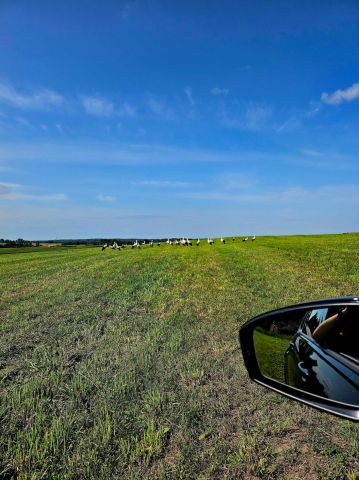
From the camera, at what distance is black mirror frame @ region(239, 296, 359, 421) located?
5.87 ft

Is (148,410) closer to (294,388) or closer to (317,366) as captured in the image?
(294,388)

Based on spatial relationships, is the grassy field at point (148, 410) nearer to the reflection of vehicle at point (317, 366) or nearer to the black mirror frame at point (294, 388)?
the black mirror frame at point (294, 388)

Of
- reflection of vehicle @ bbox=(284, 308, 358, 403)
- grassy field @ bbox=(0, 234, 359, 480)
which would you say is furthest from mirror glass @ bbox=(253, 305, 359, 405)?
grassy field @ bbox=(0, 234, 359, 480)

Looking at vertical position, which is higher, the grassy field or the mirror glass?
the mirror glass

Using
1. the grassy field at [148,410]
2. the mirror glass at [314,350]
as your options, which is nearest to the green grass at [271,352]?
the mirror glass at [314,350]

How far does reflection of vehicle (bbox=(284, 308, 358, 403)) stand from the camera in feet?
6.16

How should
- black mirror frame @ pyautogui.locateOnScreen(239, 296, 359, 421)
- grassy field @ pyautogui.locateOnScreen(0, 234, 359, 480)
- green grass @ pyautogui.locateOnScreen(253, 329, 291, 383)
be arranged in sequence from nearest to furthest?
black mirror frame @ pyautogui.locateOnScreen(239, 296, 359, 421)
green grass @ pyautogui.locateOnScreen(253, 329, 291, 383)
grassy field @ pyautogui.locateOnScreen(0, 234, 359, 480)

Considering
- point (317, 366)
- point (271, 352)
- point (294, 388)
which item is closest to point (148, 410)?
point (271, 352)

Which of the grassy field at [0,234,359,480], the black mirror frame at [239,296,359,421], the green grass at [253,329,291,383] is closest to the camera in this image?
the black mirror frame at [239,296,359,421]

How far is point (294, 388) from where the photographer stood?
7.67 ft

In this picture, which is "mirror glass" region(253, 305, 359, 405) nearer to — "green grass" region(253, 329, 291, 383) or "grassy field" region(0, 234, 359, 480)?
"green grass" region(253, 329, 291, 383)

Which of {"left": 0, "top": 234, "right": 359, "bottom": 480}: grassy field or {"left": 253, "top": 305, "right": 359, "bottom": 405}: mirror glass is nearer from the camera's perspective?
{"left": 253, "top": 305, "right": 359, "bottom": 405}: mirror glass

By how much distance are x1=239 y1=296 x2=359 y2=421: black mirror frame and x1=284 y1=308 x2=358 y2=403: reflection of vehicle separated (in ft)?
0.11

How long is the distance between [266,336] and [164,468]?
177cm
